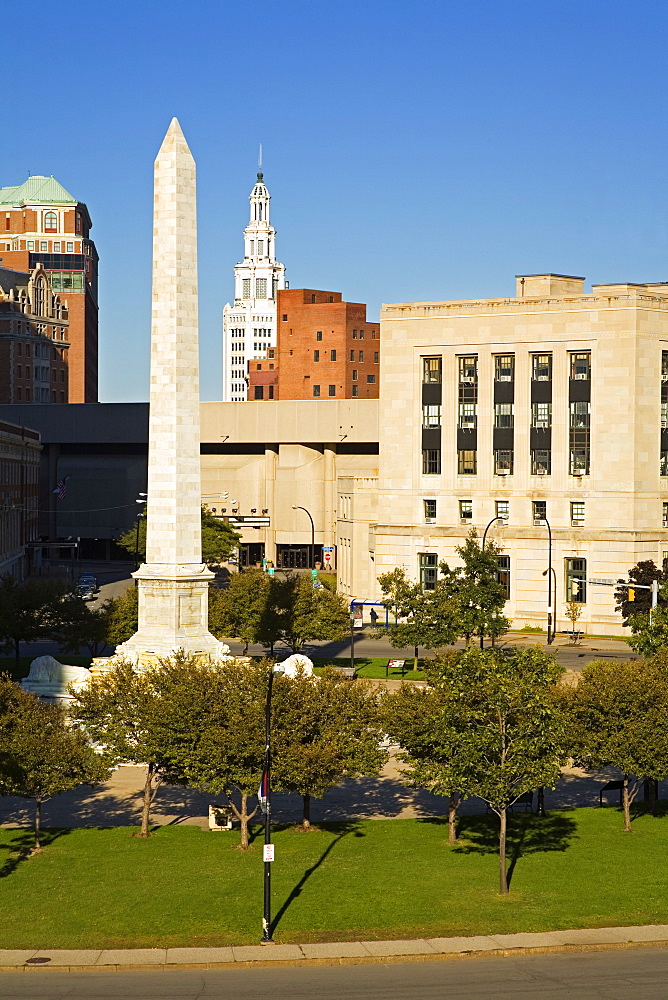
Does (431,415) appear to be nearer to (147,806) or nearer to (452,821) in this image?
(452,821)

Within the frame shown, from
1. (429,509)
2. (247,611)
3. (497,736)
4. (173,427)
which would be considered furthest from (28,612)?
(429,509)

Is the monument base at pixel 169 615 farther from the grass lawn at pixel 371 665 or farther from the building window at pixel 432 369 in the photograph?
the building window at pixel 432 369

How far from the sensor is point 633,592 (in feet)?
254

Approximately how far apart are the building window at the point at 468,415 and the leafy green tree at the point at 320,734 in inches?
2039

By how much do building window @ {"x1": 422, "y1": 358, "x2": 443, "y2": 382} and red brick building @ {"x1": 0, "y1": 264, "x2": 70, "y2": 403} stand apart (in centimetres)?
8453

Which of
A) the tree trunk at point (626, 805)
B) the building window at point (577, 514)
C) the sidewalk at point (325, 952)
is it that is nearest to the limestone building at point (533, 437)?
the building window at point (577, 514)

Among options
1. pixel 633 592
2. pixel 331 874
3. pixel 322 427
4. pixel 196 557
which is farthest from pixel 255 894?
pixel 322 427

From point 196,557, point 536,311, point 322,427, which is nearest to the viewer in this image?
point 196,557

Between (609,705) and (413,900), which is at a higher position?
(609,705)

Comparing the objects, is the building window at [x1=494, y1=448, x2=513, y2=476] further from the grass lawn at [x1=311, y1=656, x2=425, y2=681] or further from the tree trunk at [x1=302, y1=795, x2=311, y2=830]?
the tree trunk at [x1=302, y1=795, x2=311, y2=830]

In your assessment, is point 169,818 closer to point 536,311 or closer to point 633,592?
point 633,592

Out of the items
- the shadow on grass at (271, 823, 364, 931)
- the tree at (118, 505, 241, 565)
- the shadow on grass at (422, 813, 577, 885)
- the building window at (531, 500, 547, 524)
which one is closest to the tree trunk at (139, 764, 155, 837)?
the shadow on grass at (271, 823, 364, 931)

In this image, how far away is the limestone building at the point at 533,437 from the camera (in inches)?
3462

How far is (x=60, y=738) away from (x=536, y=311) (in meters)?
58.0
